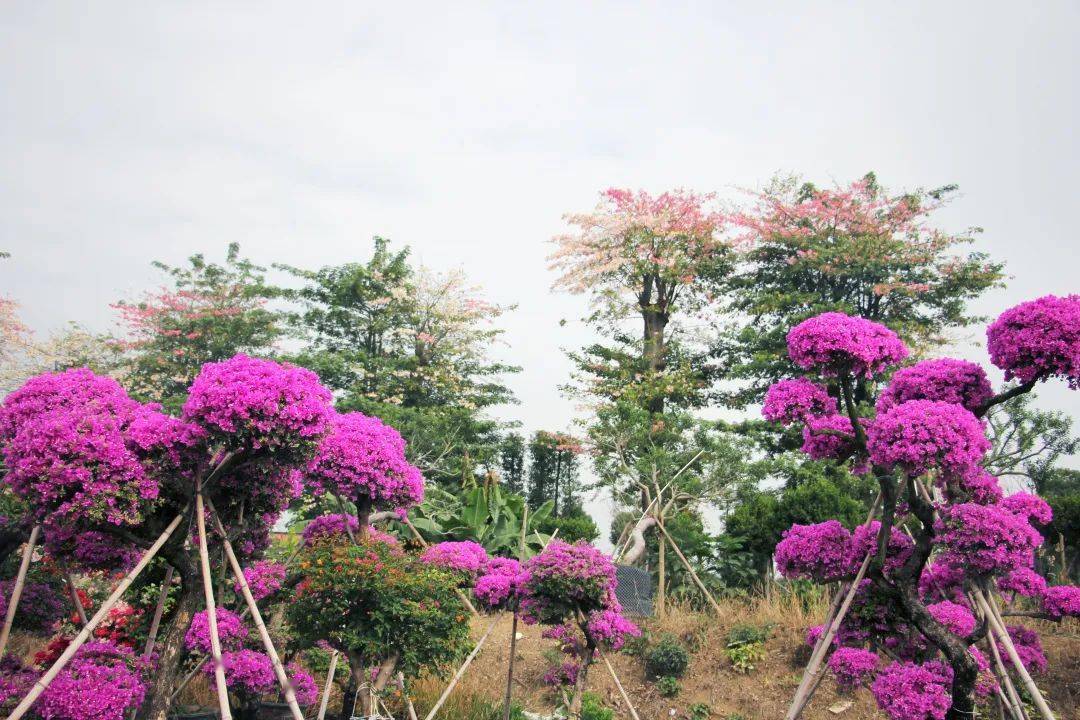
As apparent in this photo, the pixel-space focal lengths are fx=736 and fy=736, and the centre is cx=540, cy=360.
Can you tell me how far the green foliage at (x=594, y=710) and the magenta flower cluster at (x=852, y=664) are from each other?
7.94 ft

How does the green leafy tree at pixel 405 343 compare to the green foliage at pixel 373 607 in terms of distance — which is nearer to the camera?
the green foliage at pixel 373 607

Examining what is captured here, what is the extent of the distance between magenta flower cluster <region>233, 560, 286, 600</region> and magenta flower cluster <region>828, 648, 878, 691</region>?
4.18m

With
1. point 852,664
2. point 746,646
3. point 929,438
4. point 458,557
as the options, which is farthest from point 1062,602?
point 458,557

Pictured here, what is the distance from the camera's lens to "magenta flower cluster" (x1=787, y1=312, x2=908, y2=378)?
175 inches

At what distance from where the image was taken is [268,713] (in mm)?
6160

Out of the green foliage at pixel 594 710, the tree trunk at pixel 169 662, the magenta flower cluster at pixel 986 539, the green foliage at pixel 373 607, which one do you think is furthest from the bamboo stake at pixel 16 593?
the magenta flower cluster at pixel 986 539

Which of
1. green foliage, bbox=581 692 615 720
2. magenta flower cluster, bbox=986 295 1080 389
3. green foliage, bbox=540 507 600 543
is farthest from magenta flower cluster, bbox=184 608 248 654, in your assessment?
green foliage, bbox=540 507 600 543

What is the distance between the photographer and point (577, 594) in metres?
5.71

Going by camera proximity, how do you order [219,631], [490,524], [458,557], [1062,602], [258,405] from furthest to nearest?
[490,524], [458,557], [219,631], [1062,602], [258,405]

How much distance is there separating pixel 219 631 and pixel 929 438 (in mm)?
5024

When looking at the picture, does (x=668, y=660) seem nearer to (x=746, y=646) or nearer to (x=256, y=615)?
(x=746, y=646)

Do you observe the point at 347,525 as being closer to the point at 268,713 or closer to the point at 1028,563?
the point at 268,713

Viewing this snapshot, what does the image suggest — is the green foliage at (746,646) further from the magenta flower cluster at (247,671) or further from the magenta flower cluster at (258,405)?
the magenta flower cluster at (258,405)

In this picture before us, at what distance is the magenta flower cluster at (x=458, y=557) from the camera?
6.44 m
